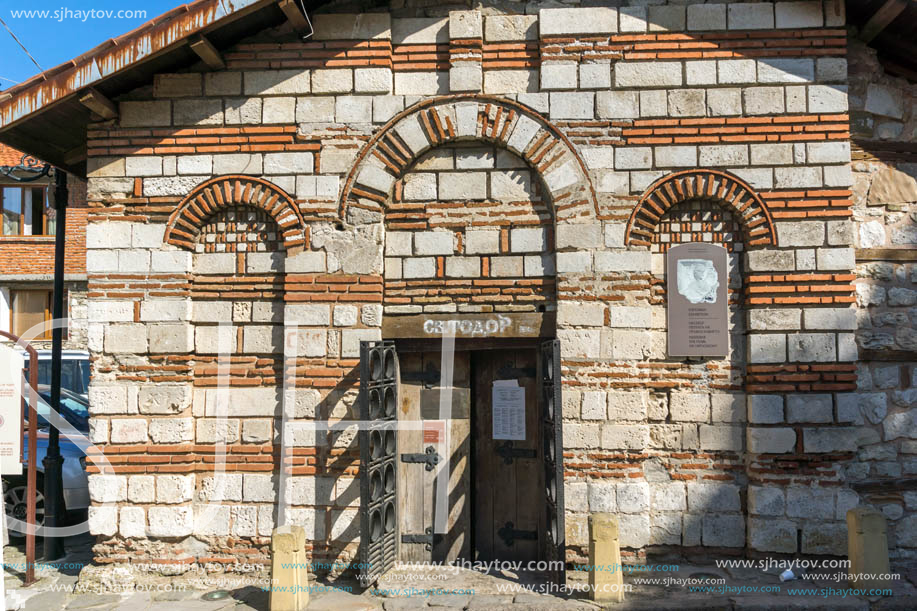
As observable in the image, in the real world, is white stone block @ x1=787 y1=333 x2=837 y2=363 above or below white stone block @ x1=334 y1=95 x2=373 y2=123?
below

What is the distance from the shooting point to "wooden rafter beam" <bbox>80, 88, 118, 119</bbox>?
617 centimetres

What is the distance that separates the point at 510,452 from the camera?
652cm

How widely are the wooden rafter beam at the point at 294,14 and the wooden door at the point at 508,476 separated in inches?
142

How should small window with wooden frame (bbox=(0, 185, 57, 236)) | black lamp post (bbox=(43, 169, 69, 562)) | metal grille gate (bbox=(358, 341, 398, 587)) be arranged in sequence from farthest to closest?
small window with wooden frame (bbox=(0, 185, 57, 236)) < black lamp post (bbox=(43, 169, 69, 562)) < metal grille gate (bbox=(358, 341, 398, 587))

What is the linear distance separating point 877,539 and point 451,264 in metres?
4.25

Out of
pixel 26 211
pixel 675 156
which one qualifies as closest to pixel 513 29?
pixel 675 156

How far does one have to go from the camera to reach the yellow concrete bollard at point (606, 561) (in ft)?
17.9

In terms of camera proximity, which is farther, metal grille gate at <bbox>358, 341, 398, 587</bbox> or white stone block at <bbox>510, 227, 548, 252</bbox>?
white stone block at <bbox>510, 227, 548, 252</bbox>

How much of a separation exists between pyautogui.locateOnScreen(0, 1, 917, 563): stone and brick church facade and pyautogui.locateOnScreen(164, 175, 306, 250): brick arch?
0.03 meters

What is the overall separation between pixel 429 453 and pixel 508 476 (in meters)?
0.80

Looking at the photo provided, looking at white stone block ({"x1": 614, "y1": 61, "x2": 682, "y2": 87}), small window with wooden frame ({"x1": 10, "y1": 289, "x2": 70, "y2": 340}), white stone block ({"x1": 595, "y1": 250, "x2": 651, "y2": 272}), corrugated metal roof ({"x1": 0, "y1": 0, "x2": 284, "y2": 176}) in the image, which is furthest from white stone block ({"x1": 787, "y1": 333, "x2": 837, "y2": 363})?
small window with wooden frame ({"x1": 10, "y1": 289, "x2": 70, "y2": 340})

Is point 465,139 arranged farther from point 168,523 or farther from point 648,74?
point 168,523

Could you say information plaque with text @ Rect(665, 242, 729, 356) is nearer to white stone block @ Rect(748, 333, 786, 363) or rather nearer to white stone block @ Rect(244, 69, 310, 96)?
white stone block @ Rect(748, 333, 786, 363)

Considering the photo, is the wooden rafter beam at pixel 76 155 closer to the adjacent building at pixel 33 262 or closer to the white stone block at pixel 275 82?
the white stone block at pixel 275 82
